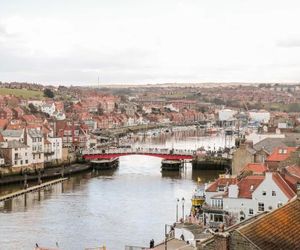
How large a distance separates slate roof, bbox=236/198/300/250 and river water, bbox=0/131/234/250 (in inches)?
689

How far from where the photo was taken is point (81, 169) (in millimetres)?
58656

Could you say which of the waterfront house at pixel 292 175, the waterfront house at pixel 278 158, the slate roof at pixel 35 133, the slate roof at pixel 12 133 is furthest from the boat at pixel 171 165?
the waterfront house at pixel 292 175

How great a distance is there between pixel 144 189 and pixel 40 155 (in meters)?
15.3

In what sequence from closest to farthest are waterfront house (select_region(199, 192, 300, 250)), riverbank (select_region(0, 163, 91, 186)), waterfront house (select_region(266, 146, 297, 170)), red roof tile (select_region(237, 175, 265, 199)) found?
waterfront house (select_region(199, 192, 300, 250)) < red roof tile (select_region(237, 175, 265, 199)) < waterfront house (select_region(266, 146, 297, 170)) < riverbank (select_region(0, 163, 91, 186))

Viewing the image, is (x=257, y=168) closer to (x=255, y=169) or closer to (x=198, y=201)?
(x=255, y=169)

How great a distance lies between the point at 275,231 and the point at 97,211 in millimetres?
27048

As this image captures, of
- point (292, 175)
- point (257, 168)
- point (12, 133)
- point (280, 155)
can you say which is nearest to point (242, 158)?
point (280, 155)

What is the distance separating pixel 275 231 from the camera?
32.9ft

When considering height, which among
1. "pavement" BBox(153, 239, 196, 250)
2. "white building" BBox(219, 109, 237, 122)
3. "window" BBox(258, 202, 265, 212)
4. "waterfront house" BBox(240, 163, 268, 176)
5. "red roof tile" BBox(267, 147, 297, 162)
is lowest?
"white building" BBox(219, 109, 237, 122)

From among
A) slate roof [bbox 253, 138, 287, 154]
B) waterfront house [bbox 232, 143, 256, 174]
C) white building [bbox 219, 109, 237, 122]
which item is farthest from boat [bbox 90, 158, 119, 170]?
white building [bbox 219, 109, 237, 122]

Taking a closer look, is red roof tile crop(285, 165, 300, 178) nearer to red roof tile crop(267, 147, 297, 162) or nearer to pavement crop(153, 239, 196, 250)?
red roof tile crop(267, 147, 297, 162)

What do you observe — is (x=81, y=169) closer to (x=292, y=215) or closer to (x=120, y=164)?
(x=120, y=164)

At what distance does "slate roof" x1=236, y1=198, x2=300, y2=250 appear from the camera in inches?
383

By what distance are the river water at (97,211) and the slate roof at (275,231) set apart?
17508 millimetres
